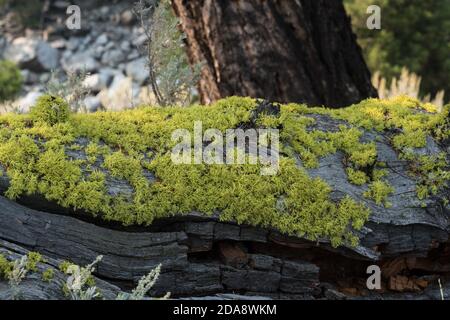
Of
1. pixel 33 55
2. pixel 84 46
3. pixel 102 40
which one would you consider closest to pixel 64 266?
pixel 33 55

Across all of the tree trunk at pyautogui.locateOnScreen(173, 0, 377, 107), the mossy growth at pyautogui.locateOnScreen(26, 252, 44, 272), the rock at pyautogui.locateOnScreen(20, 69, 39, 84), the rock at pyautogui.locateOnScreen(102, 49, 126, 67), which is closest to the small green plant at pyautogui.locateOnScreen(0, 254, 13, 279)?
the mossy growth at pyautogui.locateOnScreen(26, 252, 44, 272)

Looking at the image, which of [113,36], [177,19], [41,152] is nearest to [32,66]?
[113,36]

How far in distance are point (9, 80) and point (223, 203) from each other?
11904 mm

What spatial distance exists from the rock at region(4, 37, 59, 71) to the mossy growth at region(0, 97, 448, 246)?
51.1 ft

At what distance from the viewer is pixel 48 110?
416 cm

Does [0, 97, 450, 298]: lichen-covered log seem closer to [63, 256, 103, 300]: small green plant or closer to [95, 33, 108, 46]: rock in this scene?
[63, 256, 103, 300]: small green plant

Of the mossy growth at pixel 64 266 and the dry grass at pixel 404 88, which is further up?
the dry grass at pixel 404 88

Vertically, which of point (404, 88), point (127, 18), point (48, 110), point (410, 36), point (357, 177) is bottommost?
point (357, 177)

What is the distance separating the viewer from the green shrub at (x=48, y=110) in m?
4.16

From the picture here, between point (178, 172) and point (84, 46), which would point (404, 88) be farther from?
point (84, 46)

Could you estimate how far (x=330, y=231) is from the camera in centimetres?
395

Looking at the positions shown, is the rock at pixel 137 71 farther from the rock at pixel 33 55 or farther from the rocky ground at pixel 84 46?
the rock at pixel 33 55

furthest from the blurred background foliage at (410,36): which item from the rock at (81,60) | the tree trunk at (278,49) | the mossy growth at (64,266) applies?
the mossy growth at (64,266)

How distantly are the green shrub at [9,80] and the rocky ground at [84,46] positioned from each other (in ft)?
7.46
